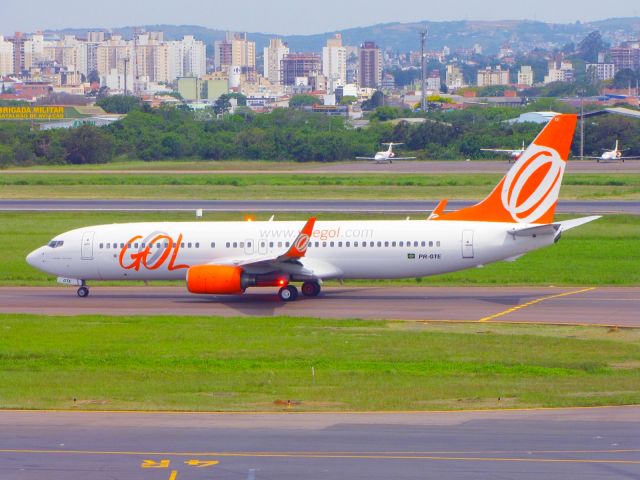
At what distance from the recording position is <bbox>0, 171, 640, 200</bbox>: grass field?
80.6 m

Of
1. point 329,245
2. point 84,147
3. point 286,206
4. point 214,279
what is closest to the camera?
point 214,279

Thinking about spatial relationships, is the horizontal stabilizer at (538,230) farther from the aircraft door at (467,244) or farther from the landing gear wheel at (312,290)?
the landing gear wheel at (312,290)

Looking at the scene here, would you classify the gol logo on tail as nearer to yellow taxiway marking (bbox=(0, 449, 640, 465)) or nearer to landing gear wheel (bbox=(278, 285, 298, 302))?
landing gear wheel (bbox=(278, 285, 298, 302))

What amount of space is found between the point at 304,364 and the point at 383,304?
1136 centimetres

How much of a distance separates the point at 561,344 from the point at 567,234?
96.4ft

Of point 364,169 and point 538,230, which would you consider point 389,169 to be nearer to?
point 364,169

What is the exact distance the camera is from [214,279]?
1577 inches

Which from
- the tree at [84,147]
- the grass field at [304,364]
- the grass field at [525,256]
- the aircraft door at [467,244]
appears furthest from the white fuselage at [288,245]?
the tree at [84,147]

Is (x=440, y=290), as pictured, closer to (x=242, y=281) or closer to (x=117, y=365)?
(x=242, y=281)

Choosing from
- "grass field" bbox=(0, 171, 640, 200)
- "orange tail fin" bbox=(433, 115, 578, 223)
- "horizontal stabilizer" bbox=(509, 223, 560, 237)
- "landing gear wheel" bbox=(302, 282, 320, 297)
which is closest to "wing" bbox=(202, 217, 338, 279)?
"landing gear wheel" bbox=(302, 282, 320, 297)

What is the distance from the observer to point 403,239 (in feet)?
135

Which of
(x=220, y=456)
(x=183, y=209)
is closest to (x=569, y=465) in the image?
(x=220, y=456)

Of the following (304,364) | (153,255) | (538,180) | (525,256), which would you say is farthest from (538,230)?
(525,256)

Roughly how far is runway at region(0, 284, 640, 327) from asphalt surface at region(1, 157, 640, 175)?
197ft
